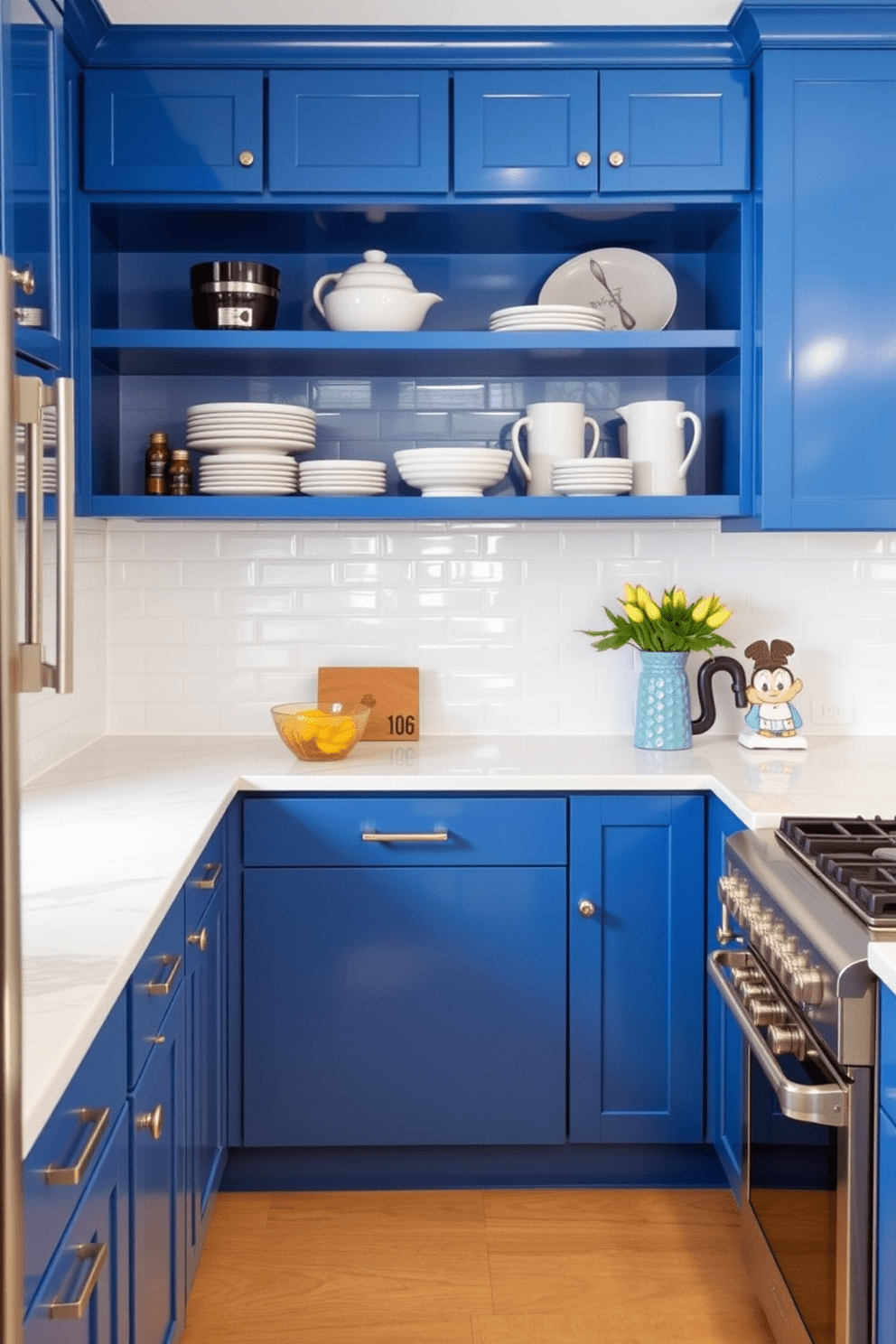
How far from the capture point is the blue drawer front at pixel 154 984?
69.6 inches

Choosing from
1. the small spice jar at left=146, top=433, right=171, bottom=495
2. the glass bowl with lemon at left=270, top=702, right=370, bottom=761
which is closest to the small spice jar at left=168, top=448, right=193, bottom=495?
the small spice jar at left=146, top=433, right=171, bottom=495

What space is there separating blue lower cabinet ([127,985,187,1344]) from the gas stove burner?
1.02 metres

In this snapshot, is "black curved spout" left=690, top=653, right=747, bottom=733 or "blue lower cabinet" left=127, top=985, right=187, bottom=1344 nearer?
"blue lower cabinet" left=127, top=985, right=187, bottom=1344

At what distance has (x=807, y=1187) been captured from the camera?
1.96m

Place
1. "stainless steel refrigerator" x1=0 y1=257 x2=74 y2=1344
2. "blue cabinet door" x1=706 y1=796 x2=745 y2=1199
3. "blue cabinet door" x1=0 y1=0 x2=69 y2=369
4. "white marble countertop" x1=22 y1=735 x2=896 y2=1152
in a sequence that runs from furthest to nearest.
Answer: "blue cabinet door" x1=706 y1=796 x2=745 y2=1199, "blue cabinet door" x1=0 y1=0 x2=69 y2=369, "white marble countertop" x1=22 y1=735 x2=896 y2=1152, "stainless steel refrigerator" x1=0 y1=257 x2=74 y2=1344

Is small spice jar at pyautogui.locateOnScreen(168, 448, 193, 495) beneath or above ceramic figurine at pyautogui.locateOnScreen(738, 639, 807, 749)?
above

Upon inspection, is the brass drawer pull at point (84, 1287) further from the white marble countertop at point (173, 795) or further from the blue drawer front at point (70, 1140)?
the white marble countertop at point (173, 795)

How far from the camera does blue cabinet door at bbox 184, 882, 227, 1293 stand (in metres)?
2.35

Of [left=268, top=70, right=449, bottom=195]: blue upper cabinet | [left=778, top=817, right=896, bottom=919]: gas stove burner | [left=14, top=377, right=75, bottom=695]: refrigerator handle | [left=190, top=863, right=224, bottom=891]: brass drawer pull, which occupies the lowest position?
[left=190, top=863, right=224, bottom=891]: brass drawer pull

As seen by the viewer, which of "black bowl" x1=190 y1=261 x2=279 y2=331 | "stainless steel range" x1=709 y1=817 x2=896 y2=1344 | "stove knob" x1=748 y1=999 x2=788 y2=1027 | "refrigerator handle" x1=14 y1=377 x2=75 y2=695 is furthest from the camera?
"black bowl" x1=190 y1=261 x2=279 y2=331

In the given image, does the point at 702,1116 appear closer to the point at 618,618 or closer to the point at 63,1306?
the point at 618,618

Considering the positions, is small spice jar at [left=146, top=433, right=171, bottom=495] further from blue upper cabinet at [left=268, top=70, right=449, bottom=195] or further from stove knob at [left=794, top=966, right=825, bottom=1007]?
stove knob at [left=794, top=966, right=825, bottom=1007]

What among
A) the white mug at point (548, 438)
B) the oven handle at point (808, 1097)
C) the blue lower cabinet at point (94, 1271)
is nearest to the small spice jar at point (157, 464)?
the white mug at point (548, 438)

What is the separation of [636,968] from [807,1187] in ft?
3.27
